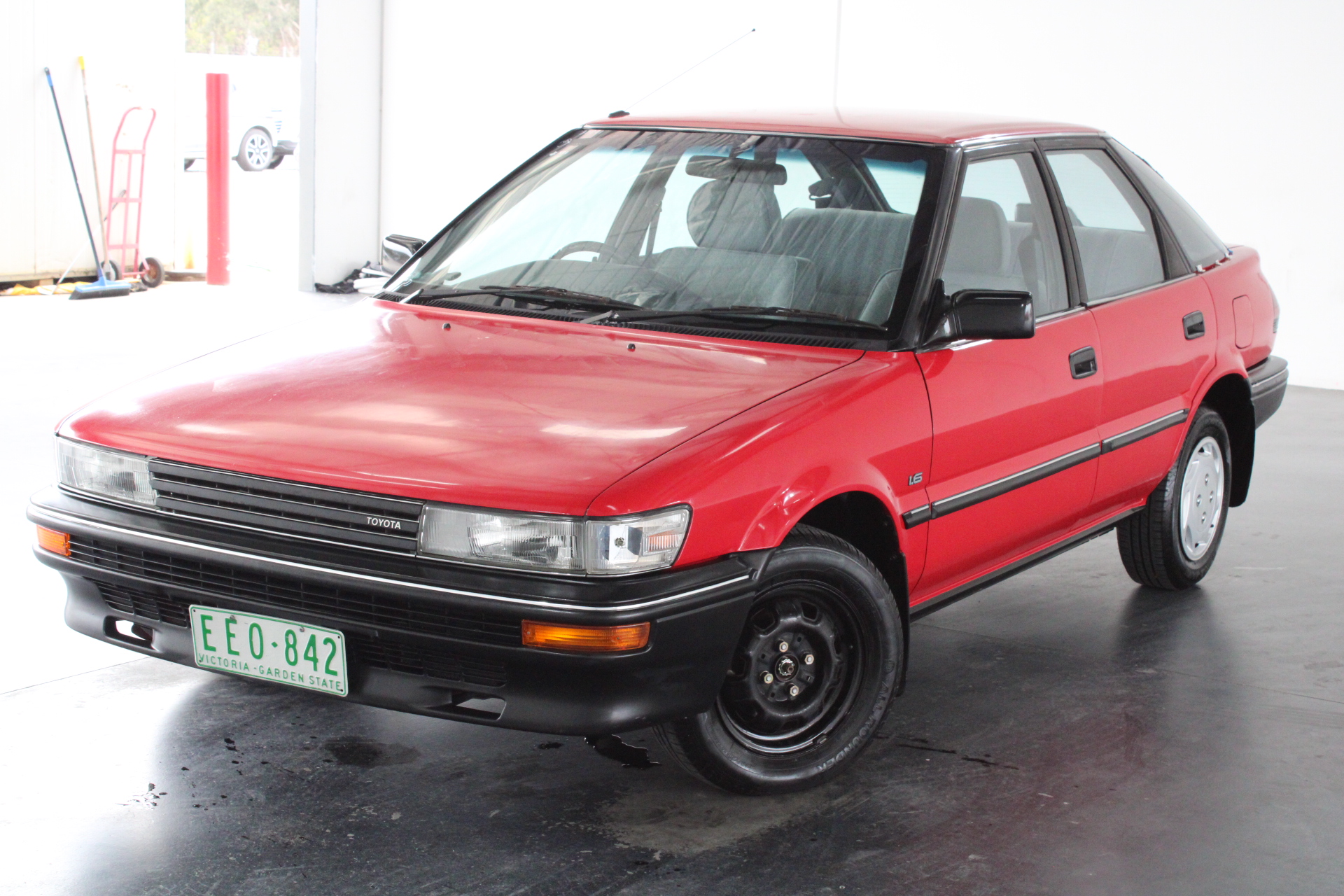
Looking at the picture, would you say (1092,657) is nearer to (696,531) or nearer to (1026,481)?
(1026,481)

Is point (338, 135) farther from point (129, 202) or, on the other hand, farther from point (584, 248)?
point (584, 248)

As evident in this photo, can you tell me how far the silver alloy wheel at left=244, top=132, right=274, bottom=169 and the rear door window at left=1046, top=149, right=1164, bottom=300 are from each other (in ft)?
46.1

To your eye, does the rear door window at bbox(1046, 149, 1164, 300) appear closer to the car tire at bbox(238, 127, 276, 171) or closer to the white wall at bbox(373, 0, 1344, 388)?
the white wall at bbox(373, 0, 1344, 388)

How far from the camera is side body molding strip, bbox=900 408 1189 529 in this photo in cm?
324

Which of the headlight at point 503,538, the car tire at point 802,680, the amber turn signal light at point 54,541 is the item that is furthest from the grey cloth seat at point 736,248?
the amber turn signal light at point 54,541

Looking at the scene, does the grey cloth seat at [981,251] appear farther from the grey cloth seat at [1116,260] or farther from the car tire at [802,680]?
the car tire at [802,680]

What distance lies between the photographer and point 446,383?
300 cm

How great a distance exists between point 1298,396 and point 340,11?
8.34m

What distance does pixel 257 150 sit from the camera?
16.8 meters

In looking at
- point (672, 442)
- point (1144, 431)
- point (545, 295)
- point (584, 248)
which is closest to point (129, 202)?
point (584, 248)

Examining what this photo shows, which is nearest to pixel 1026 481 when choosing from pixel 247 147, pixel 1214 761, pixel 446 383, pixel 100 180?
pixel 1214 761

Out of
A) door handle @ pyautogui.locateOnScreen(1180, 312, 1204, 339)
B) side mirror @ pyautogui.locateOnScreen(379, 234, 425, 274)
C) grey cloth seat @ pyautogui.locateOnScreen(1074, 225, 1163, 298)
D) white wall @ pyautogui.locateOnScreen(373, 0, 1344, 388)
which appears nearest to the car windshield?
side mirror @ pyautogui.locateOnScreen(379, 234, 425, 274)

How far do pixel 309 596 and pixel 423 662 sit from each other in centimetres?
25

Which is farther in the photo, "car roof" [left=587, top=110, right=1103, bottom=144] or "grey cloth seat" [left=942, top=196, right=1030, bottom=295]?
"car roof" [left=587, top=110, right=1103, bottom=144]
